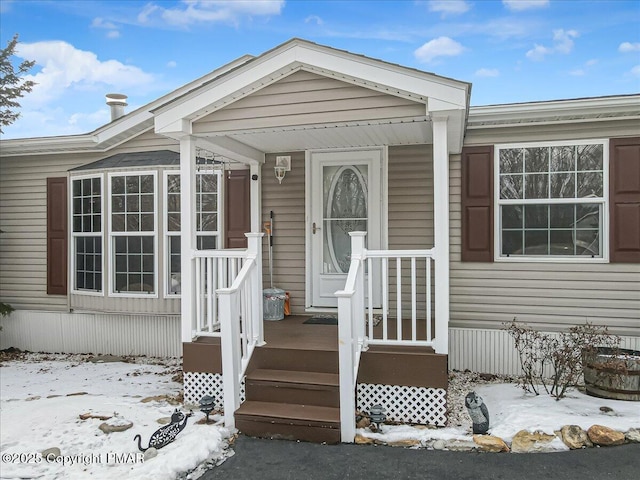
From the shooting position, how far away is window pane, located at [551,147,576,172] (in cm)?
513

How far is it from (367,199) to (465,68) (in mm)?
14245

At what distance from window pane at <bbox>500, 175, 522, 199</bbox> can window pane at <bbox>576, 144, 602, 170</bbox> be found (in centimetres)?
65

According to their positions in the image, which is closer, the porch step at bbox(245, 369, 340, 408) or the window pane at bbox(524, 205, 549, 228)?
the porch step at bbox(245, 369, 340, 408)

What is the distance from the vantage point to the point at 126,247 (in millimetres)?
6113

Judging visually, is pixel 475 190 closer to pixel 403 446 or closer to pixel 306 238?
pixel 306 238

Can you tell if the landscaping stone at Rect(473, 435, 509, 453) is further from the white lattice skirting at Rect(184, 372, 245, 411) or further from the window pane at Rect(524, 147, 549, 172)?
the window pane at Rect(524, 147, 549, 172)

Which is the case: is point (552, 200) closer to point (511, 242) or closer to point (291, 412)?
point (511, 242)

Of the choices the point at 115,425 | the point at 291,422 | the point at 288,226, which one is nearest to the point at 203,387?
the point at 115,425

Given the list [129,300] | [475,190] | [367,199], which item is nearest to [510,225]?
[475,190]

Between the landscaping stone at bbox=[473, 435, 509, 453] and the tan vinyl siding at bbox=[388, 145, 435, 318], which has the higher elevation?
the tan vinyl siding at bbox=[388, 145, 435, 318]

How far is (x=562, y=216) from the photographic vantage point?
16.9 feet

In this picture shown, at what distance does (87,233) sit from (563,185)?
19.8 ft

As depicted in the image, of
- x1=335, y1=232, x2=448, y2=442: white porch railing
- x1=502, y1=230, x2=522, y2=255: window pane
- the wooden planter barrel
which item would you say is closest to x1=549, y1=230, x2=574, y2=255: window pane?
x1=502, y1=230, x2=522, y2=255: window pane

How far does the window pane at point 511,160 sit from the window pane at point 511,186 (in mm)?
79
